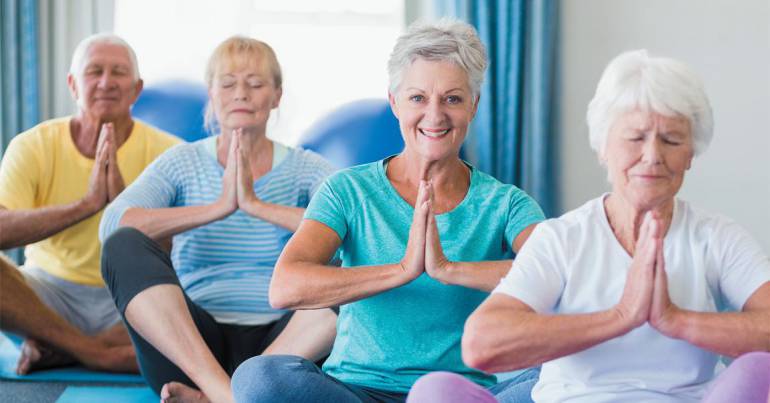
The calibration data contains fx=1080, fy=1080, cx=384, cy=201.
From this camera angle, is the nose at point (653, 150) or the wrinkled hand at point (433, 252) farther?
the wrinkled hand at point (433, 252)

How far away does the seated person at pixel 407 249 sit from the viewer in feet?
6.77

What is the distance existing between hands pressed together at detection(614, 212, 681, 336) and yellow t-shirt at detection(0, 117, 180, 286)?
218cm

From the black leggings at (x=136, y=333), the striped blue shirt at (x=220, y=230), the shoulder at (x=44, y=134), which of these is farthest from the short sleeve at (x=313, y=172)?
the shoulder at (x=44, y=134)

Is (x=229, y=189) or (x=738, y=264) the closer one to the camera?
(x=738, y=264)

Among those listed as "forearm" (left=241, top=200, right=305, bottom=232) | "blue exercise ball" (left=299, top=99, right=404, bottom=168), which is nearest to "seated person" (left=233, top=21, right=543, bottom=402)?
"forearm" (left=241, top=200, right=305, bottom=232)

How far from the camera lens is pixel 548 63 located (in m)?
4.82

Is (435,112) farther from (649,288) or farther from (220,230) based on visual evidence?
(220,230)

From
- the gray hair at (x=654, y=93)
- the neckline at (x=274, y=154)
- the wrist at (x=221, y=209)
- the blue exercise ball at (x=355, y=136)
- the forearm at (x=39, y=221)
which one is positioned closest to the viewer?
the gray hair at (x=654, y=93)

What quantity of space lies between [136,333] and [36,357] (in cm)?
74

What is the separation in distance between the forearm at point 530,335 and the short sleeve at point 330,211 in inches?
20.4

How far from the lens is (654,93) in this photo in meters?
1.76

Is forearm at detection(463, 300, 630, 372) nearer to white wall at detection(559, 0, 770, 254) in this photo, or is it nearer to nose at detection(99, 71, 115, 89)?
nose at detection(99, 71, 115, 89)

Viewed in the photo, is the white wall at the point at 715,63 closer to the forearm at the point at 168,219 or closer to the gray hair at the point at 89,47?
the gray hair at the point at 89,47

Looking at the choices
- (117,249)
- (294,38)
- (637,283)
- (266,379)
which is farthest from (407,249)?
(294,38)
